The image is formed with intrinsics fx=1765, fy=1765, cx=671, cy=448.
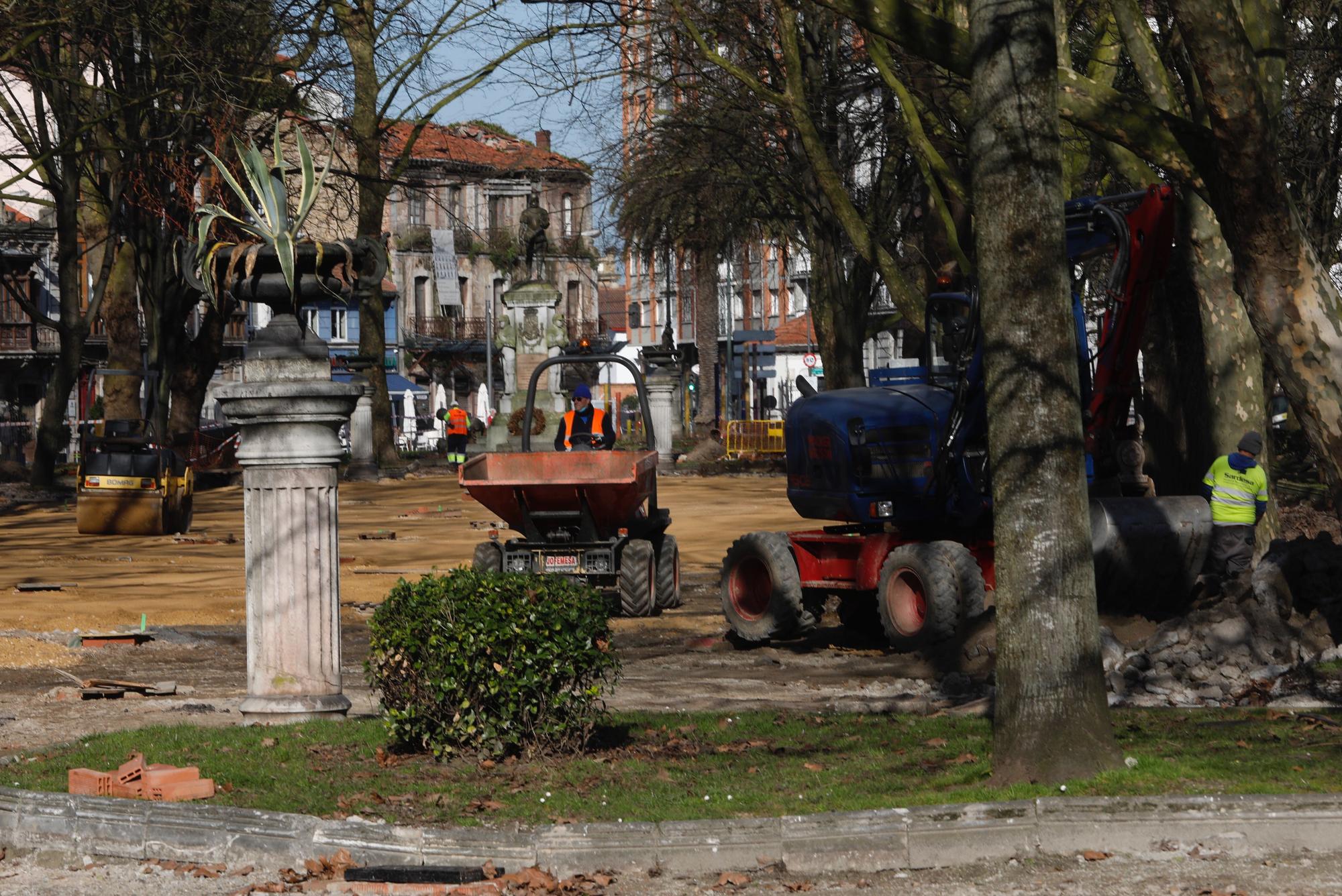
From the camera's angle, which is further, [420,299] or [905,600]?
[420,299]

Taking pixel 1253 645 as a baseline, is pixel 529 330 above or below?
above

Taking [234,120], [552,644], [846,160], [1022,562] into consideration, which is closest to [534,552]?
[552,644]

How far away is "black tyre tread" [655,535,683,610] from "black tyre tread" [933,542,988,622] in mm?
3854

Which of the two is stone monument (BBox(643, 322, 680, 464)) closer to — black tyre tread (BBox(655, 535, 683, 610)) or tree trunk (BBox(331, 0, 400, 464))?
tree trunk (BBox(331, 0, 400, 464))

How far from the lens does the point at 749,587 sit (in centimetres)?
1555

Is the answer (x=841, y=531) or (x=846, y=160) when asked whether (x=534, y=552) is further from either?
(x=846, y=160)

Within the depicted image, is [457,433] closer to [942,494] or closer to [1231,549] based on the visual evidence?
[942,494]

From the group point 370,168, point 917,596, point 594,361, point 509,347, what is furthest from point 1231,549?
point 509,347

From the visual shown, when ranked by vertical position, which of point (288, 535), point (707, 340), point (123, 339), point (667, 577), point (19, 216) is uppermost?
point (19, 216)

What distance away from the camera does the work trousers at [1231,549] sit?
1468 cm

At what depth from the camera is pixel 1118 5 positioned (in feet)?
47.8

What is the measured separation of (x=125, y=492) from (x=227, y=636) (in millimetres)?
11038

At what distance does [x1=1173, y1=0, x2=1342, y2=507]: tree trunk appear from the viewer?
973cm

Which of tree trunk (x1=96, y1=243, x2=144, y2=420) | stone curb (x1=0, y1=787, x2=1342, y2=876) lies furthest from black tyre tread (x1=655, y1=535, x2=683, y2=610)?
tree trunk (x1=96, y1=243, x2=144, y2=420)
